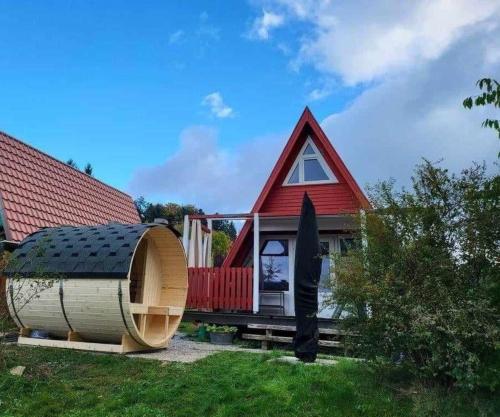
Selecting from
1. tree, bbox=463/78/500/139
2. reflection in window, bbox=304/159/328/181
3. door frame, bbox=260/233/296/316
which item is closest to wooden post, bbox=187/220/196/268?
door frame, bbox=260/233/296/316

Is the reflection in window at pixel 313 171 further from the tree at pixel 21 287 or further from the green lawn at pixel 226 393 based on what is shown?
the tree at pixel 21 287

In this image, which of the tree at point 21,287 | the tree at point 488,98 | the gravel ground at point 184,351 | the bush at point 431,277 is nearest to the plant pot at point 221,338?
the gravel ground at point 184,351

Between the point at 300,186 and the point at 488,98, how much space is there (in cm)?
899

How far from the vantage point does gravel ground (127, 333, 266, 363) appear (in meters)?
8.20

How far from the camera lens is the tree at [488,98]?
5137mm

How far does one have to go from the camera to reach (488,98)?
520cm

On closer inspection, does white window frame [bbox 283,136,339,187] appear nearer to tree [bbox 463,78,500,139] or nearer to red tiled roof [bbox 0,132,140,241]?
red tiled roof [bbox 0,132,140,241]

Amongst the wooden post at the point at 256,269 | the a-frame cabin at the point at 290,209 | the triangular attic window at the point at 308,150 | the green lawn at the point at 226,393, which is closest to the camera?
the green lawn at the point at 226,393

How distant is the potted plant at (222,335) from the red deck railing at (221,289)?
890 mm

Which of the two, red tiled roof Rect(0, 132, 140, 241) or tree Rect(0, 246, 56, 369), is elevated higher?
red tiled roof Rect(0, 132, 140, 241)

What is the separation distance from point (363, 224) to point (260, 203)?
7.74 metres

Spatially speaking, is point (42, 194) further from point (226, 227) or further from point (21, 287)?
point (226, 227)

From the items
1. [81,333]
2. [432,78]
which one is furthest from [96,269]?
[432,78]

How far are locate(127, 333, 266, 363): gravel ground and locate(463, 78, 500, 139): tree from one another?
5949mm
